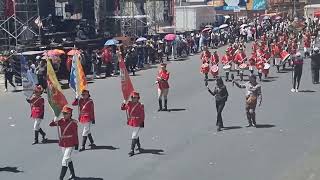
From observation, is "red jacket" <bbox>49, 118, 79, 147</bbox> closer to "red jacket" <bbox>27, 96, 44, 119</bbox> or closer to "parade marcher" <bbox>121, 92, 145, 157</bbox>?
"parade marcher" <bbox>121, 92, 145, 157</bbox>

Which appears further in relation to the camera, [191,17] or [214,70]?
[191,17]

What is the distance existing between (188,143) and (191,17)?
123ft

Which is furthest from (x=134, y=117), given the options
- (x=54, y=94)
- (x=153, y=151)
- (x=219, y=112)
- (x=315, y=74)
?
(x=315, y=74)

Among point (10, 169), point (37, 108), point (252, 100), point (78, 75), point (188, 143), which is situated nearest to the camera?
point (10, 169)

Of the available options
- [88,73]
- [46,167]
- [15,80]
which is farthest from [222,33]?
[46,167]

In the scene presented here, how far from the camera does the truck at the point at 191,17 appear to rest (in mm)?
51188

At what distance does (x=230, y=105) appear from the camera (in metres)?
20.3

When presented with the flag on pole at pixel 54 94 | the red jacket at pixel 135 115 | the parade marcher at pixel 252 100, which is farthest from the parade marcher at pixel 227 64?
the flag on pole at pixel 54 94

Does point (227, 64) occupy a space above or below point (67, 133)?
above

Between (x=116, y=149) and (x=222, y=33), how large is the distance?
32.7 metres

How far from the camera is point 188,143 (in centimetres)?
1497

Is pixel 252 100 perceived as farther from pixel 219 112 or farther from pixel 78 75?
pixel 78 75

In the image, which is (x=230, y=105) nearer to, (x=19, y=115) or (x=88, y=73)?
(x=19, y=115)

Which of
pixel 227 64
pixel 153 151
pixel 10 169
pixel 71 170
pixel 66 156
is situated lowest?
pixel 10 169
